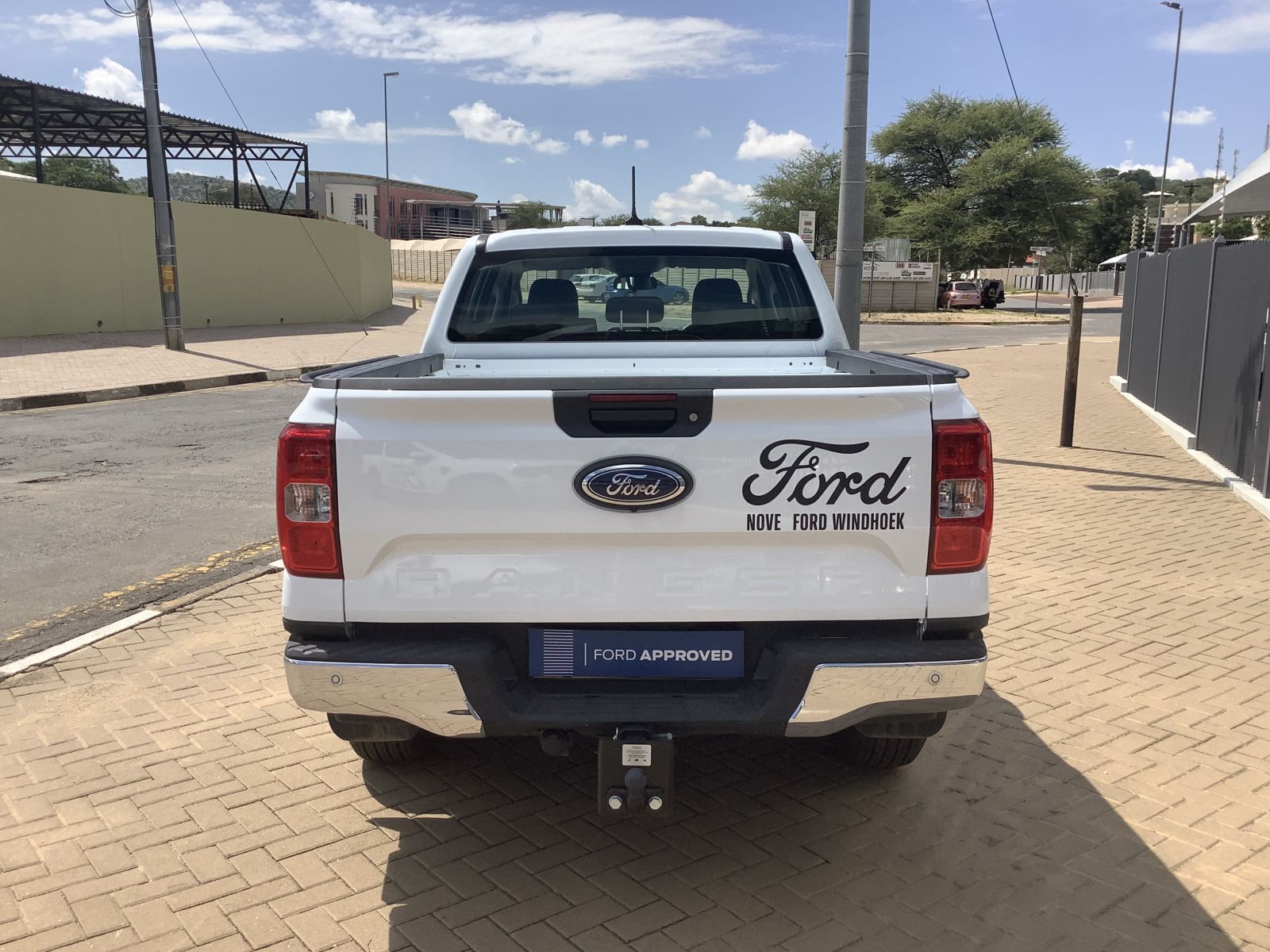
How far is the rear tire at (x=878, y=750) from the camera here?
3.79 meters

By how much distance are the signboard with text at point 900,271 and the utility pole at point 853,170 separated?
3895cm

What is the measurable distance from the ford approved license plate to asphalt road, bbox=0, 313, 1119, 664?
11.3ft

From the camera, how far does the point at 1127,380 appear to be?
53.9ft

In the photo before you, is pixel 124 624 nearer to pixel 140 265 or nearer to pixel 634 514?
pixel 634 514

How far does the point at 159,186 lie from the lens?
1972 cm

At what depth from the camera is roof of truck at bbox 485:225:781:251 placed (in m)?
4.65

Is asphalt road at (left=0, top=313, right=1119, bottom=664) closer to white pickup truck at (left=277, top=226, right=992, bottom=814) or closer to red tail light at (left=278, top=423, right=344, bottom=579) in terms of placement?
red tail light at (left=278, top=423, right=344, bottom=579)

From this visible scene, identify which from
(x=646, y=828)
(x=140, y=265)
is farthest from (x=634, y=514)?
(x=140, y=265)

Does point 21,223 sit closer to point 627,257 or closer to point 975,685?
point 627,257

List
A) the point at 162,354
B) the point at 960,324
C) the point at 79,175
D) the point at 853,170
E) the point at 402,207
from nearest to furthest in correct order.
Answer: the point at 853,170
the point at 162,354
the point at 960,324
the point at 79,175
the point at 402,207

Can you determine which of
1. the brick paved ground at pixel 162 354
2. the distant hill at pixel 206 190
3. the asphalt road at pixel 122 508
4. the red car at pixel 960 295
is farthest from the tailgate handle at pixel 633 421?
the red car at pixel 960 295

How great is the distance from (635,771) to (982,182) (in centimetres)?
6008

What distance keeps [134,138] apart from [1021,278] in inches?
3089

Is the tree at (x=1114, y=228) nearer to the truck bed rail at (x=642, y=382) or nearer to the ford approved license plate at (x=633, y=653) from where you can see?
the truck bed rail at (x=642, y=382)
